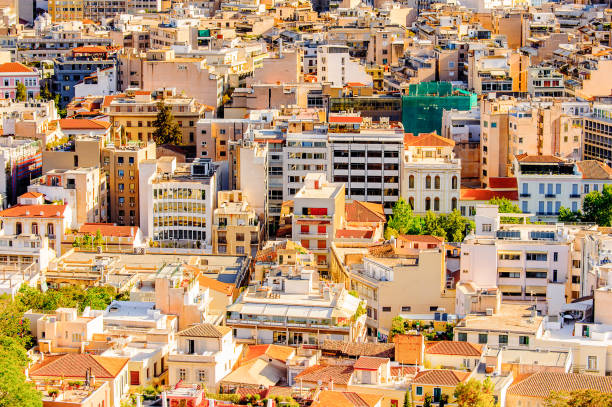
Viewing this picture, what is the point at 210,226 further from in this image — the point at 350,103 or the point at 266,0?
the point at 266,0

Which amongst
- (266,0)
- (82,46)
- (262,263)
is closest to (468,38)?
(82,46)

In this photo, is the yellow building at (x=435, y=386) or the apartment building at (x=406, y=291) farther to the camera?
the apartment building at (x=406, y=291)

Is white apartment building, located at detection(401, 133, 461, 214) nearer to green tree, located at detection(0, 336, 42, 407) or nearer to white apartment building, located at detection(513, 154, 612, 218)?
white apartment building, located at detection(513, 154, 612, 218)

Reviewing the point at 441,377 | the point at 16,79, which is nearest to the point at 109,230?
the point at 441,377

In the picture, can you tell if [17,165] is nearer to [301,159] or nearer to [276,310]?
[301,159]

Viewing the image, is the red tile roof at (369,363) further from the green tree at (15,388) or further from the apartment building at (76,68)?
the apartment building at (76,68)

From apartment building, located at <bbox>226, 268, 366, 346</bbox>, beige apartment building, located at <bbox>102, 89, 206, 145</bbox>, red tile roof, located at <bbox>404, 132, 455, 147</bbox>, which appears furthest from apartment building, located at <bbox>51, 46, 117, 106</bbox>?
apartment building, located at <bbox>226, 268, 366, 346</bbox>

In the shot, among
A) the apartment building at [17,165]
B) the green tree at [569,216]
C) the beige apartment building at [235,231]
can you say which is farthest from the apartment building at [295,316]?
the apartment building at [17,165]
